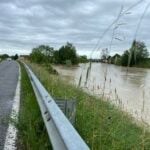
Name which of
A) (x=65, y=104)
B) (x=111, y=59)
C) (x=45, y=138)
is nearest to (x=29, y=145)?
(x=45, y=138)

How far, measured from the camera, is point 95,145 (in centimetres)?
454

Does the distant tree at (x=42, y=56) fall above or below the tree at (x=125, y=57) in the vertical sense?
below

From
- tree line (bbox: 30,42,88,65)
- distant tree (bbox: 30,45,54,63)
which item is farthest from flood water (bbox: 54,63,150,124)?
distant tree (bbox: 30,45,54,63)

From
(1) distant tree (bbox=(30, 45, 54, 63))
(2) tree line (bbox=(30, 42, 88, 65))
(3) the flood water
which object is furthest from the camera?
(1) distant tree (bbox=(30, 45, 54, 63))

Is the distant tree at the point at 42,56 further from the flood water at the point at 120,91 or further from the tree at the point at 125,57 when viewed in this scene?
the tree at the point at 125,57

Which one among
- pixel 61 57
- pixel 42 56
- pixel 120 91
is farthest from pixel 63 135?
pixel 42 56

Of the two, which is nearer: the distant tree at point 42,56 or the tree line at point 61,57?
the tree line at point 61,57

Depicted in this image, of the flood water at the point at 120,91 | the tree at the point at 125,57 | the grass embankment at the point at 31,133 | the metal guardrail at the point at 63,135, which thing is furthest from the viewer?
the flood water at the point at 120,91

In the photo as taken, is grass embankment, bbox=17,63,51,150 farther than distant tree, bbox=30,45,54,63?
No

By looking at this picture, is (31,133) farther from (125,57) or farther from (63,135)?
(63,135)

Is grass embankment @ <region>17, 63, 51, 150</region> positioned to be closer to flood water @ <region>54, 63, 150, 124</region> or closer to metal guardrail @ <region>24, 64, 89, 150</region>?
metal guardrail @ <region>24, 64, 89, 150</region>

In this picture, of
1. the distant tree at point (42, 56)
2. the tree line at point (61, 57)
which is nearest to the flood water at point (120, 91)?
the tree line at point (61, 57)

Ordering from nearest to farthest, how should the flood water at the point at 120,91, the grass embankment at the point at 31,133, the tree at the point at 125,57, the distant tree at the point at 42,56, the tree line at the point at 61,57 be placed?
the tree at the point at 125,57, the grass embankment at the point at 31,133, the flood water at the point at 120,91, the tree line at the point at 61,57, the distant tree at the point at 42,56

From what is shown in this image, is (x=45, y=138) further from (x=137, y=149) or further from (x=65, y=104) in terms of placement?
(x=137, y=149)
